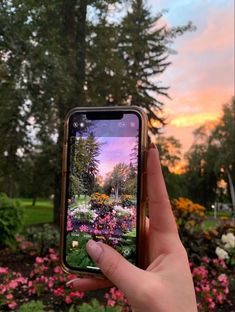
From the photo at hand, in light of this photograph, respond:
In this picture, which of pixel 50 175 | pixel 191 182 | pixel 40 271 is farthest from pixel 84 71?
pixel 191 182

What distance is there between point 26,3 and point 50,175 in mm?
8442

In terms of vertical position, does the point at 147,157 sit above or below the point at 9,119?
below

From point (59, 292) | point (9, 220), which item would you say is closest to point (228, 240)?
point (9, 220)

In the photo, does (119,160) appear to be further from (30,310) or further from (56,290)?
(56,290)

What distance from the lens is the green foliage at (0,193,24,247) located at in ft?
27.8

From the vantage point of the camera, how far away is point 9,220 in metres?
8.67

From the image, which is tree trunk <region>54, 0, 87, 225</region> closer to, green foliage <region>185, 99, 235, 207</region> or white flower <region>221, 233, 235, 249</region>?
white flower <region>221, 233, 235, 249</region>

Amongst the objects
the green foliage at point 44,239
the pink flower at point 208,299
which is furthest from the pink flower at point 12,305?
the green foliage at point 44,239

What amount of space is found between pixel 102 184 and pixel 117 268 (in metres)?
0.34

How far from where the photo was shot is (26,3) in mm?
6656

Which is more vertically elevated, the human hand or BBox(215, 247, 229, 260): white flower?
the human hand

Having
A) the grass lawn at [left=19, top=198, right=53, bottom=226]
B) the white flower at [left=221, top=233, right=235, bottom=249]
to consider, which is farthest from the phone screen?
the grass lawn at [left=19, top=198, right=53, bottom=226]

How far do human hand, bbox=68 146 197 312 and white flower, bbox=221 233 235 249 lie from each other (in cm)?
715

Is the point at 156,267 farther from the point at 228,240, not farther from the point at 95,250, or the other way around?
the point at 228,240
